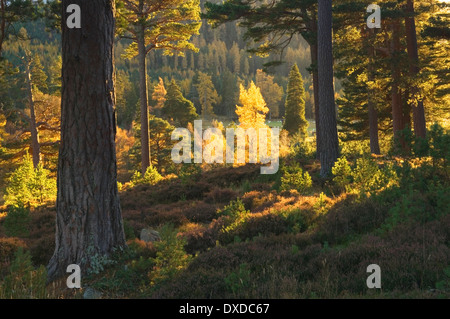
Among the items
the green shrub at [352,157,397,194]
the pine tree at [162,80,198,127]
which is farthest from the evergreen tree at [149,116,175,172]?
the green shrub at [352,157,397,194]

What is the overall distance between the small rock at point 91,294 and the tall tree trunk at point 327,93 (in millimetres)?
8172

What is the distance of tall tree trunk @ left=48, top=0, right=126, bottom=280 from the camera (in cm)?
495

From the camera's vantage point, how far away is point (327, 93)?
1081 centimetres

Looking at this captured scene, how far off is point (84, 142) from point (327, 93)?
27.1 ft

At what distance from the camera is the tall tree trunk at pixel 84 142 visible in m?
4.95

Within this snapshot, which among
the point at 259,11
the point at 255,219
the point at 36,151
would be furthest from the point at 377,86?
the point at 36,151

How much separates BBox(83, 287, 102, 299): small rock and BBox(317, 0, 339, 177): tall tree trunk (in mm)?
8172

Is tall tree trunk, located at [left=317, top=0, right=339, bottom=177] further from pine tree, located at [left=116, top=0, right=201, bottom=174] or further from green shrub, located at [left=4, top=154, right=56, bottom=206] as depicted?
green shrub, located at [left=4, top=154, right=56, bottom=206]

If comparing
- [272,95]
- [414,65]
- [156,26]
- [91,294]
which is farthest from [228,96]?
[91,294]

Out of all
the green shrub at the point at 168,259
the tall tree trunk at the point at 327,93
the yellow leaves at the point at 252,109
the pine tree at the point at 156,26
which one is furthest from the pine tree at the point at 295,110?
the green shrub at the point at 168,259

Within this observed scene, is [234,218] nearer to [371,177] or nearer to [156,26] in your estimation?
[371,177]

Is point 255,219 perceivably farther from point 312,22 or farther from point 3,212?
point 312,22

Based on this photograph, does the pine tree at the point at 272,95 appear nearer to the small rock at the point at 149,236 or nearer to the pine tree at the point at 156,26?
the pine tree at the point at 156,26
